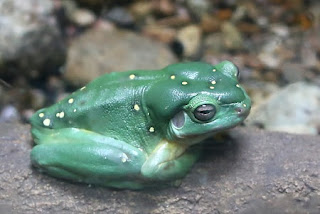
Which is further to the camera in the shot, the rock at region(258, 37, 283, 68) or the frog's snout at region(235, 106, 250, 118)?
the rock at region(258, 37, 283, 68)

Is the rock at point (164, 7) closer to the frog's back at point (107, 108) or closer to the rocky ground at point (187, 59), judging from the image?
the rocky ground at point (187, 59)

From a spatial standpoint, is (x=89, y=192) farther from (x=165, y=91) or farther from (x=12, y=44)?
(x=12, y=44)

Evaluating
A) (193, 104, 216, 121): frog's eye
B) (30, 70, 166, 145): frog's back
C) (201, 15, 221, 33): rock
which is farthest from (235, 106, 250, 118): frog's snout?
(201, 15, 221, 33): rock

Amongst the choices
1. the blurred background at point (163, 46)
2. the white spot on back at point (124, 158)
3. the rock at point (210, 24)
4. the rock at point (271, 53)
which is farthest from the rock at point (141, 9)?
the white spot on back at point (124, 158)

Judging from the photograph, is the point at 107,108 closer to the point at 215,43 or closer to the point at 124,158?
the point at 124,158

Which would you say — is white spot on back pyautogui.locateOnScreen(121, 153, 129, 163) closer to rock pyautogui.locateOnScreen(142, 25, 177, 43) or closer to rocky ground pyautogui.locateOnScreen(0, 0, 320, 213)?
rocky ground pyautogui.locateOnScreen(0, 0, 320, 213)

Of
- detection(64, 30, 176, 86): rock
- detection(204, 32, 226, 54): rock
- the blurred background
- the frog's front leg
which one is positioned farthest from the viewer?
detection(204, 32, 226, 54): rock
